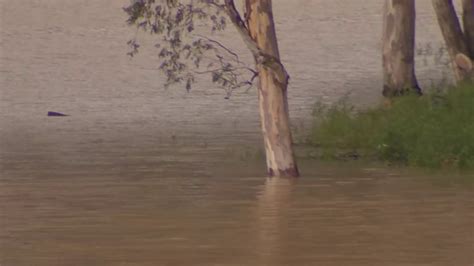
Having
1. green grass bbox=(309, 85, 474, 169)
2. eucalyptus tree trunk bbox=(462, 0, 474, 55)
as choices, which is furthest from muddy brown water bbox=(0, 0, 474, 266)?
eucalyptus tree trunk bbox=(462, 0, 474, 55)

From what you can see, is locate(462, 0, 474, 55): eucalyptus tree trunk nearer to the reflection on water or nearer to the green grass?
the green grass

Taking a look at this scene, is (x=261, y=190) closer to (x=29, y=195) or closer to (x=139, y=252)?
(x=29, y=195)

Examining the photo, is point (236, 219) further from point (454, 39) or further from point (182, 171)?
point (454, 39)

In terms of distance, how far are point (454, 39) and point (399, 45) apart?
2.66 feet

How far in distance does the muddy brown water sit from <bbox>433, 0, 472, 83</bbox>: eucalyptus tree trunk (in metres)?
2.39

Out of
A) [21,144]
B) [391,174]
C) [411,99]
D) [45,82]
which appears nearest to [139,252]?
[391,174]

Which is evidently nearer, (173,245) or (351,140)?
(173,245)

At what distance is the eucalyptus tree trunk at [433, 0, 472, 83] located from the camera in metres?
20.7

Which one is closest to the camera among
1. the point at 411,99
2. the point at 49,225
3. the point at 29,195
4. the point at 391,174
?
the point at 49,225

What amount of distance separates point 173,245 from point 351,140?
26.1ft

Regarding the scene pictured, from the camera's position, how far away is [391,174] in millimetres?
16703

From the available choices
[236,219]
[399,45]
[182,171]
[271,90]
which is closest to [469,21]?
[399,45]

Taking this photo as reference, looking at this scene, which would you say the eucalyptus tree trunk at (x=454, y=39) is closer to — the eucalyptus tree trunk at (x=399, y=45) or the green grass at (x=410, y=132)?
the eucalyptus tree trunk at (x=399, y=45)

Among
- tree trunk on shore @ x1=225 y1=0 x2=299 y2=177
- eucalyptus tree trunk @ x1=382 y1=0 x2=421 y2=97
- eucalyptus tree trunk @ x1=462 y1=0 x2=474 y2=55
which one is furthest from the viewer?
eucalyptus tree trunk @ x1=382 y1=0 x2=421 y2=97
